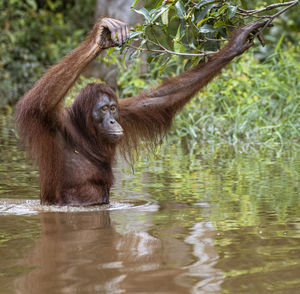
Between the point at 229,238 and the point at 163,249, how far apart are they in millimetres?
422

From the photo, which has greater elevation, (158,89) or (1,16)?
(1,16)

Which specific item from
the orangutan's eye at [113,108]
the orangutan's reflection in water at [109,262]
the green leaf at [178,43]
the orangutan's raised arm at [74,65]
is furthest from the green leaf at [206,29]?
the orangutan's reflection in water at [109,262]

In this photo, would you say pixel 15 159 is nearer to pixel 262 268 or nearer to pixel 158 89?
pixel 158 89

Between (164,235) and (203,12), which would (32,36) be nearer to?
(203,12)

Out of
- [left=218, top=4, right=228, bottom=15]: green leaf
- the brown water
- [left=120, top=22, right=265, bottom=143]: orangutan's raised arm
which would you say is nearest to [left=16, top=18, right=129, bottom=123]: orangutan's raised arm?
[left=218, top=4, right=228, bottom=15]: green leaf

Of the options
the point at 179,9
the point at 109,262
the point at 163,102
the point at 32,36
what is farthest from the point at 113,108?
the point at 32,36

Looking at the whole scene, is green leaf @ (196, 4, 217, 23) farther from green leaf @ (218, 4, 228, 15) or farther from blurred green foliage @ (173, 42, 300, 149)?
blurred green foliage @ (173, 42, 300, 149)

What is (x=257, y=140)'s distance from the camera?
850 centimetres

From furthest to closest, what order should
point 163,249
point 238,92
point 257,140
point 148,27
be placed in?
point 238,92 → point 257,140 → point 148,27 → point 163,249

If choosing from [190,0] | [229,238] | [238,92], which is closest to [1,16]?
[238,92]

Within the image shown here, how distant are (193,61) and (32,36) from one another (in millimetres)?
13421

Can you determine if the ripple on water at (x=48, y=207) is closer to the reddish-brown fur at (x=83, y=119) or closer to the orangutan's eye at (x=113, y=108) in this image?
the reddish-brown fur at (x=83, y=119)

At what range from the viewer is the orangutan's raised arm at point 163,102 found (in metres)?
5.18

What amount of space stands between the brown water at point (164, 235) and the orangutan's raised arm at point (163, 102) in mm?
498
